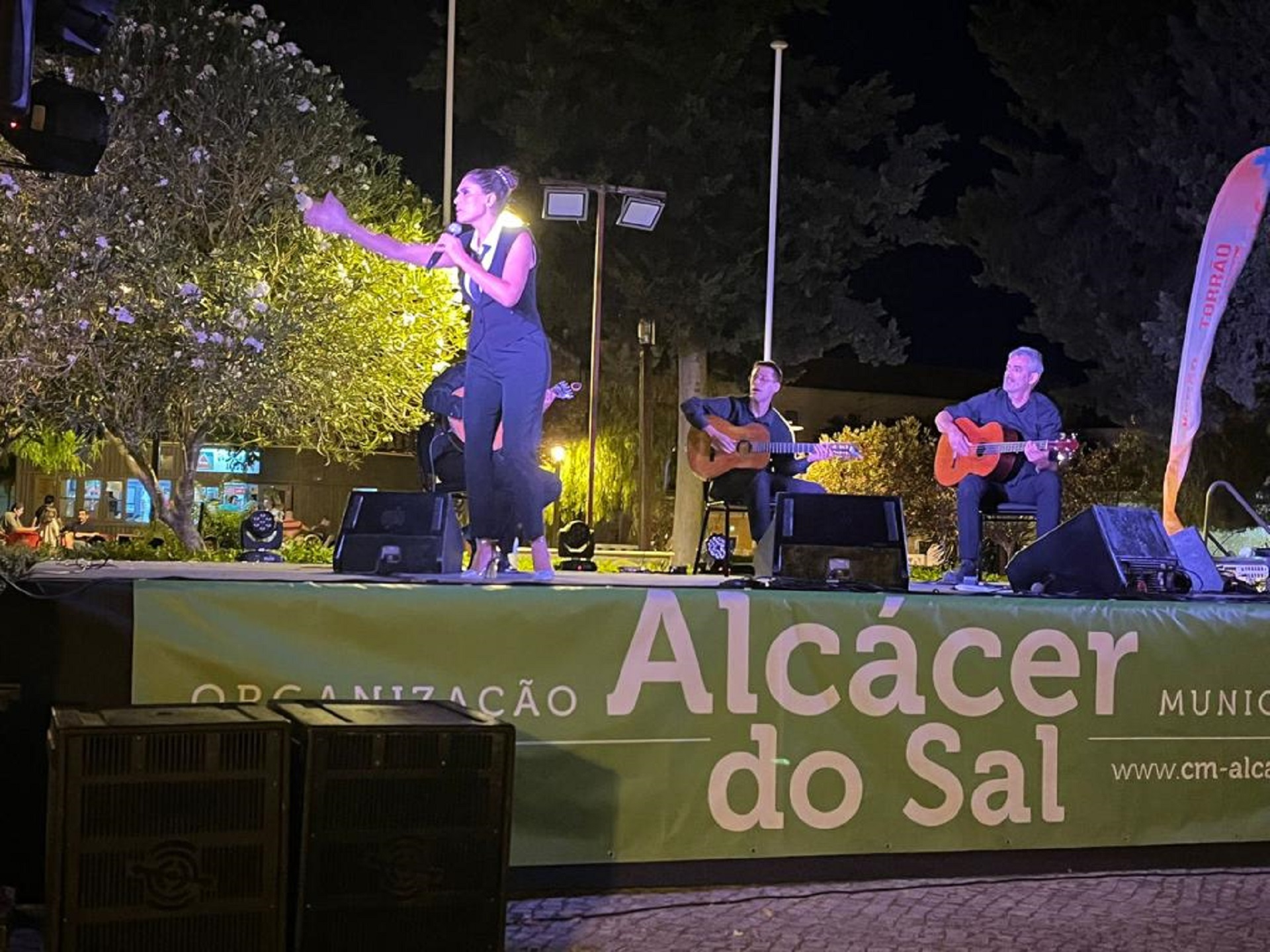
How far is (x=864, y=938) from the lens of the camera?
4.57m

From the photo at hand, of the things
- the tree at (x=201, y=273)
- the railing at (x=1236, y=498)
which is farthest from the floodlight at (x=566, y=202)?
the railing at (x=1236, y=498)

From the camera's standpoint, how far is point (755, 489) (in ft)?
28.6

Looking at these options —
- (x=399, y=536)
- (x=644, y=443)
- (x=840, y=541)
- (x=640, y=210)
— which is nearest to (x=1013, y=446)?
(x=840, y=541)

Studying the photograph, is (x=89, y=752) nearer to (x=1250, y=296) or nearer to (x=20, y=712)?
(x=20, y=712)

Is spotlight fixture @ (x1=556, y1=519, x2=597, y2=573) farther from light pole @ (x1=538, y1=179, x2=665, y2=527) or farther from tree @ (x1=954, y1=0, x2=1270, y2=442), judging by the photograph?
tree @ (x1=954, y1=0, x2=1270, y2=442)

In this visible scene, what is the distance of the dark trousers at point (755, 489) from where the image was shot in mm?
8719

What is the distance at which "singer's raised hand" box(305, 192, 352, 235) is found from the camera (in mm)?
6223

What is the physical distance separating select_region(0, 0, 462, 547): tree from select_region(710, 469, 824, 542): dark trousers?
24.7ft

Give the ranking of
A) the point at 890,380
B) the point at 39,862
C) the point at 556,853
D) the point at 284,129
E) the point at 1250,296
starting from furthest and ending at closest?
the point at 890,380 → the point at 1250,296 → the point at 284,129 → the point at 556,853 → the point at 39,862

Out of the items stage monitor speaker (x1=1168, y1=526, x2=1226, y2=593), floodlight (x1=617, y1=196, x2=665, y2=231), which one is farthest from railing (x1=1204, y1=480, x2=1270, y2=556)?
floodlight (x1=617, y1=196, x2=665, y2=231)

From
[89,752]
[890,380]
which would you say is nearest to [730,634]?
[89,752]

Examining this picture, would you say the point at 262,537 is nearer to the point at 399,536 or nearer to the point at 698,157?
the point at 399,536

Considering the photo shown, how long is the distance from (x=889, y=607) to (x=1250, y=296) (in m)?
16.2

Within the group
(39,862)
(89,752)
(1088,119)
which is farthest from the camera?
(1088,119)
